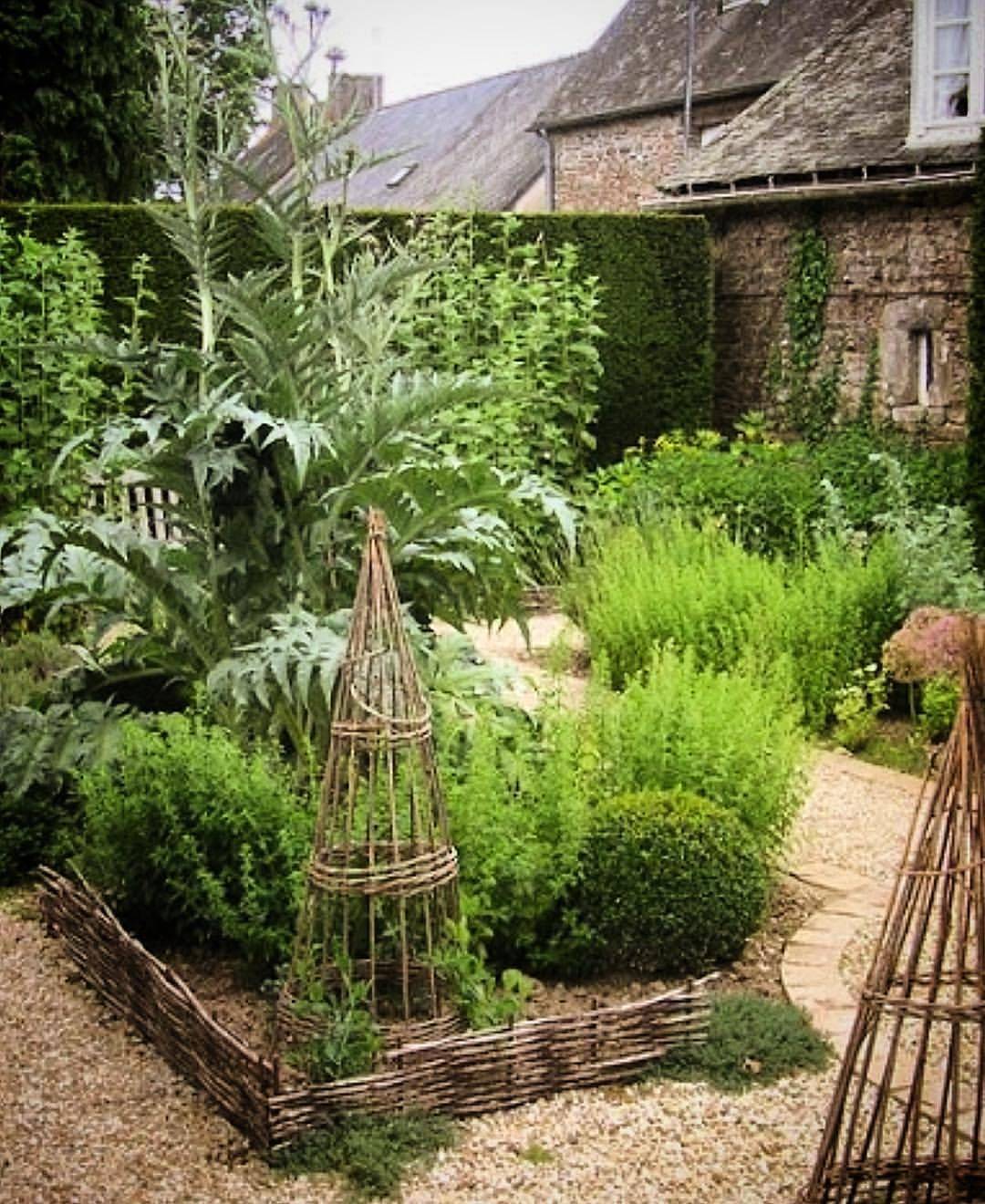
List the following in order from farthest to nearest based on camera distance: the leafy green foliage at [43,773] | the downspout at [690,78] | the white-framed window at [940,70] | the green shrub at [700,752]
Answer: the downspout at [690,78], the white-framed window at [940,70], the leafy green foliage at [43,773], the green shrub at [700,752]

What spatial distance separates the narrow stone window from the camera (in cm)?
1009

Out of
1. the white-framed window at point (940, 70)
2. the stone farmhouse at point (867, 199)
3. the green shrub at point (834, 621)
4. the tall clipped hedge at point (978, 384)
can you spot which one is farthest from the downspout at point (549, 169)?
the green shrub at point (834, 621)

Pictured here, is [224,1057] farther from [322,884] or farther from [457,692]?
[457,692]

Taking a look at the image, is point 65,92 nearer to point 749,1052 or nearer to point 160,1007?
point 160,1007

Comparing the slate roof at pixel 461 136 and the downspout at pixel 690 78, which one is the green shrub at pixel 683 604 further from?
the slate roof at pixel 461 136

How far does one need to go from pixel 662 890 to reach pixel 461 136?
17.6 metres

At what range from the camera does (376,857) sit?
3406mm

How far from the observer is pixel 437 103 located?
66.1 feet

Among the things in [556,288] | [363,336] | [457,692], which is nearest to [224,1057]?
[457,692]

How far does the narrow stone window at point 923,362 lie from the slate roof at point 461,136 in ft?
29.8

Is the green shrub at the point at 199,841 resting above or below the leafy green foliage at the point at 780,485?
below

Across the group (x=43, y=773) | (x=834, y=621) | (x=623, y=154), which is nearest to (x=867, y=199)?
(x=834, y=621)

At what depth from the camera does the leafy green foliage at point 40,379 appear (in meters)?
7.24

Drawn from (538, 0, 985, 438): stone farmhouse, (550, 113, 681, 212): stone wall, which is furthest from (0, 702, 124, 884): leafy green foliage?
(550, 113, 681, 212): stone wall
